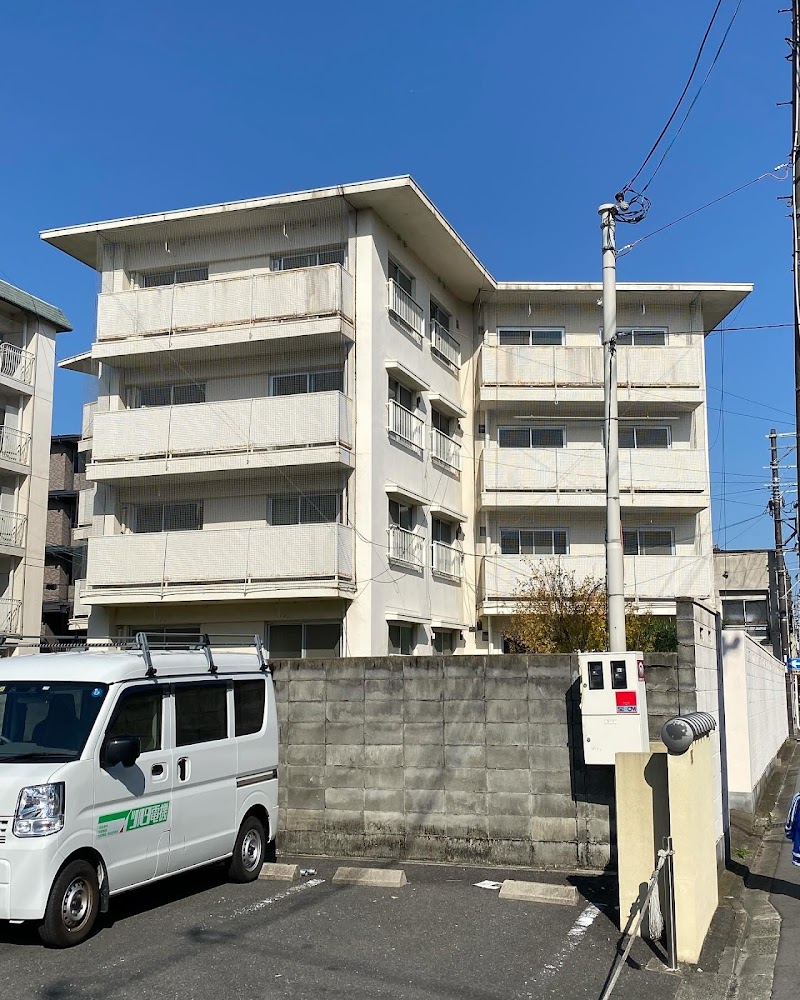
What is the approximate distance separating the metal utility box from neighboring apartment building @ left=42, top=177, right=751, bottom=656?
9.78 m

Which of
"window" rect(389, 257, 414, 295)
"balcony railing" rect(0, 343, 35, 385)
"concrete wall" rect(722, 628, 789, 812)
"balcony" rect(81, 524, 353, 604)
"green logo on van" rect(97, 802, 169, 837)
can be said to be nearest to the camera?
"green logo on van" rect(97, 802, 169, 837)

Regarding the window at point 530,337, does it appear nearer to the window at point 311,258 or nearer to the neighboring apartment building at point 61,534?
the window at point 311,258

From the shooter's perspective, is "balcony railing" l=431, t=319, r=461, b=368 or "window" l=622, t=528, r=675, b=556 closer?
"balcony railing" l=431, t=319, r=461, b=368

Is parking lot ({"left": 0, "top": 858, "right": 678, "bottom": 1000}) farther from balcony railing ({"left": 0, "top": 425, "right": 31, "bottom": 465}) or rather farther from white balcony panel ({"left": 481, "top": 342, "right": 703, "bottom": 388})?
balcony railing ({"left": 0, "top": 425, "right": 31, "bottom": 465})

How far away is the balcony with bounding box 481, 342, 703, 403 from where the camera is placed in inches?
1002

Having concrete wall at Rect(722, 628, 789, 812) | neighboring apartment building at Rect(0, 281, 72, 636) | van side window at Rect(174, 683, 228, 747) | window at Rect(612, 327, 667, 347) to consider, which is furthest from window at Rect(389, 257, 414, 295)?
van side window at Rect(174, 683, 228, 747)

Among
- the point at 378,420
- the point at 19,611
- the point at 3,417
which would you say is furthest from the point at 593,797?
the point at 3,417

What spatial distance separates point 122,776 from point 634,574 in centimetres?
1931

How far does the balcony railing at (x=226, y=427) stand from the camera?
1908 cm

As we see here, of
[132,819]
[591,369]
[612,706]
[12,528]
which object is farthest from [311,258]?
[132,819]

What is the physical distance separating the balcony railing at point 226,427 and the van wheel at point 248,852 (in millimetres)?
10524

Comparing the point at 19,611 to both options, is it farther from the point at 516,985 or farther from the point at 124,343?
the point at 516,985

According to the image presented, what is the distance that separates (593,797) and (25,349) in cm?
2498

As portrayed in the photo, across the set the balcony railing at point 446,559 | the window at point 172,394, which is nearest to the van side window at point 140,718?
the window at point 172,394
